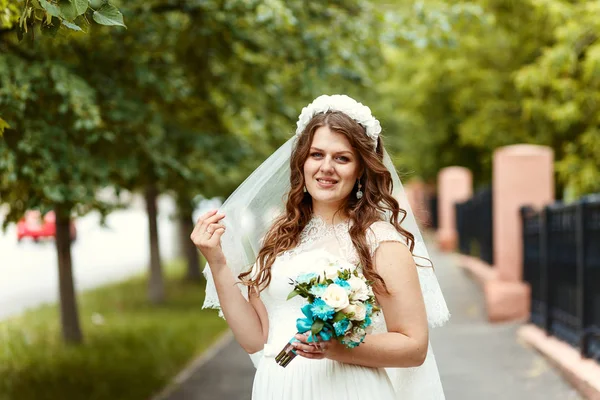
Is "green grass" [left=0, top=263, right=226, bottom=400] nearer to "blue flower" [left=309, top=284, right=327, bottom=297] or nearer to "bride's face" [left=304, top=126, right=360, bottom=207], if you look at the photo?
"bride's face" [left=304, top=126, right=360, bottom=207]

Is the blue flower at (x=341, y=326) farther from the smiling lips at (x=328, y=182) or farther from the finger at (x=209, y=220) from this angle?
the finger at (x=209, y=220)

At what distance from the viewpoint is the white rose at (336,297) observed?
2961 millimetres

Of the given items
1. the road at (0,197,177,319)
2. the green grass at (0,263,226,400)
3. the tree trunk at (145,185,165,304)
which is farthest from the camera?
the road at (0,197,177,319)

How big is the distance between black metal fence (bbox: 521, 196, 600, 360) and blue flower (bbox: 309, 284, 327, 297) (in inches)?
198

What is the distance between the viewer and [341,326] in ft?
9.86

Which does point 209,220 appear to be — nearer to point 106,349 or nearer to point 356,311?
point 356,311

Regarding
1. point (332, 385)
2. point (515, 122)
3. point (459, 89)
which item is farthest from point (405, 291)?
point (459, 89)

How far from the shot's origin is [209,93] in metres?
10.1

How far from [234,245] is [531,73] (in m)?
13.1

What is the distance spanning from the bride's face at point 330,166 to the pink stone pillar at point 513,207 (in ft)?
27.9

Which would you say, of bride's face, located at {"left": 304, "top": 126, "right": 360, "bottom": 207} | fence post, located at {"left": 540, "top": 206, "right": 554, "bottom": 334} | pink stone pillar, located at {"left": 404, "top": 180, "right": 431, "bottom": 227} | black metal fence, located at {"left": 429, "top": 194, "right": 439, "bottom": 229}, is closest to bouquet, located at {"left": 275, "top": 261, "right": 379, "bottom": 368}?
bride's face, located at {"left": 304, "top": 126, "right": 360, "bottom": 207}

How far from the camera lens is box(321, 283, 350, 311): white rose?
2.96 m

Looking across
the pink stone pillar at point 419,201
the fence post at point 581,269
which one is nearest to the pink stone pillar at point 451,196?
the pink stone pillar at point 419,201

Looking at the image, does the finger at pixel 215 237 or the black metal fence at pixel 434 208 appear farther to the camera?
the black metal fence at pixel 434 208
